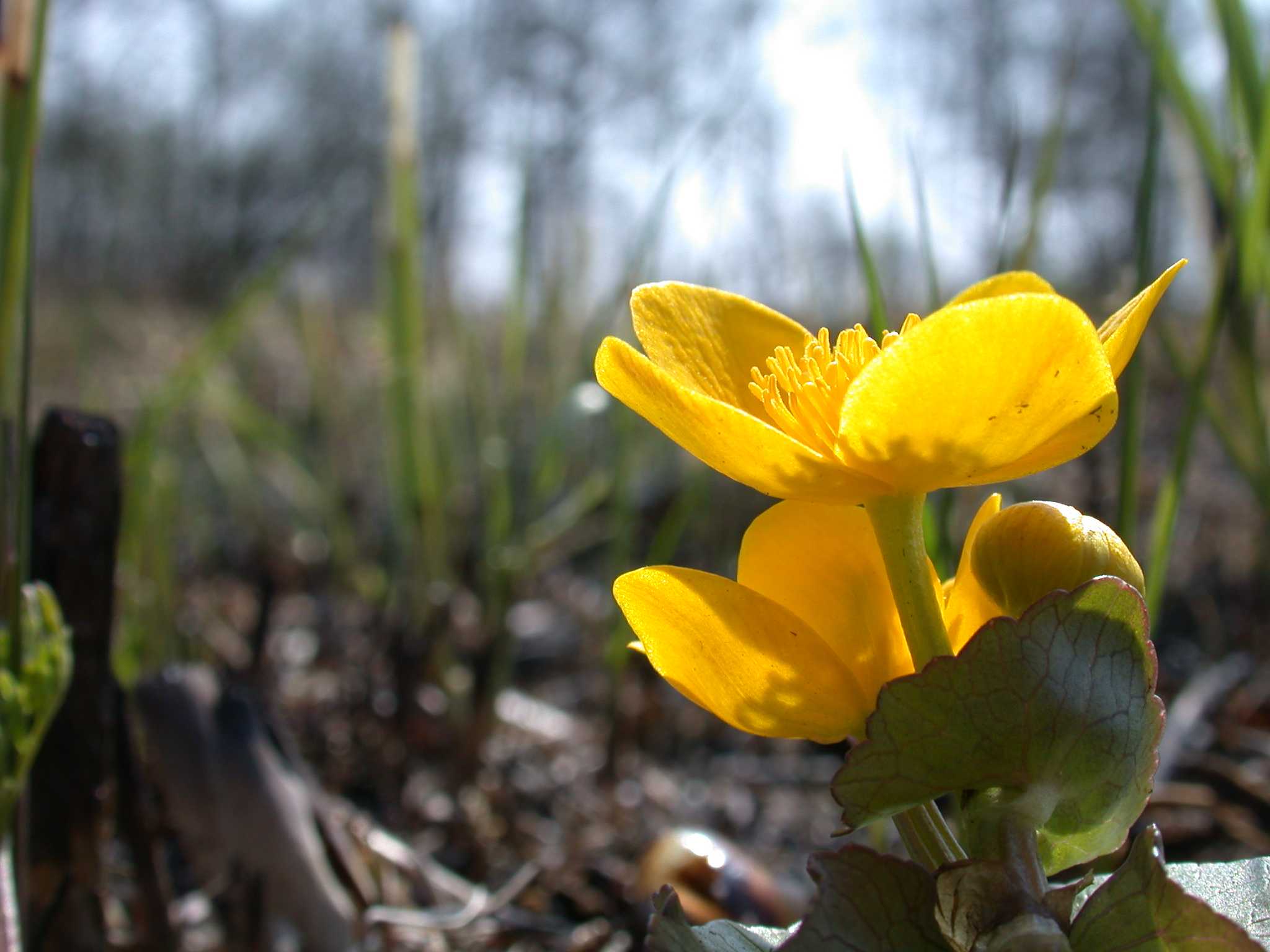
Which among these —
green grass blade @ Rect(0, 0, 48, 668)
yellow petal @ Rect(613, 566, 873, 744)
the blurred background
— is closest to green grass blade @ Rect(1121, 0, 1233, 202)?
the blurred background

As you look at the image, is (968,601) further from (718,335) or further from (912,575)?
(718,335)

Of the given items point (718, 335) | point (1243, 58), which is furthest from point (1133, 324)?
point (1243, 58)

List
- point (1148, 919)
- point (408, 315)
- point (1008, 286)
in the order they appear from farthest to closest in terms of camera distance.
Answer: point (408, 315) → point (1008, 286) → point (1148, 919)

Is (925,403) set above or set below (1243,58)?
below

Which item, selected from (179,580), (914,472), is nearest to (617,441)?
(914,472)

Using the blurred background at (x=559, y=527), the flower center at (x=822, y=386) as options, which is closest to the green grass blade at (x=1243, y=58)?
the blurred background at (x=559, y=527)

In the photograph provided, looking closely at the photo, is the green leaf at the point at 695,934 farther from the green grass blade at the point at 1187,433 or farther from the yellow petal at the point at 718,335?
the green grass blade at the point at 1187,433

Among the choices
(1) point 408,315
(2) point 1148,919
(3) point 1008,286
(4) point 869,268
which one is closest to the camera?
(2) point 1148,919
